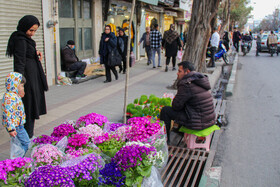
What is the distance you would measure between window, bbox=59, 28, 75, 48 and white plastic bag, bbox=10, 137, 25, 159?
6.88 meters

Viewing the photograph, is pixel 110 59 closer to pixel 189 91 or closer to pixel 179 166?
pixel 189 91

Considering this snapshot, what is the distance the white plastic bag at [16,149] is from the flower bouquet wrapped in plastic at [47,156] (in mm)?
643

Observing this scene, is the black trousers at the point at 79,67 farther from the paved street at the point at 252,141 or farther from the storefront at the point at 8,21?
the paved street at the point at 252,141

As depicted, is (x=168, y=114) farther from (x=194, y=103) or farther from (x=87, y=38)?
(x=87, y=38)

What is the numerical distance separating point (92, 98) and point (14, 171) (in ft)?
16.8

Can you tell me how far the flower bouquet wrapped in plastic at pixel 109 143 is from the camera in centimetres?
308

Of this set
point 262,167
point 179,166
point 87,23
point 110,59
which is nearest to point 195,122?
point 179,166

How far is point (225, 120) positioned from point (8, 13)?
5.88 m

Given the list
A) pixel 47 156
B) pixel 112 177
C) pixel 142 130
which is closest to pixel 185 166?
pixel 142 130

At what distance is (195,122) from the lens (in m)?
4.20

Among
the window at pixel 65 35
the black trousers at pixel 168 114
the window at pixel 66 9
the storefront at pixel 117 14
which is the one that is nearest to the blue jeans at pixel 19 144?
the black trousers at pixel 168 114

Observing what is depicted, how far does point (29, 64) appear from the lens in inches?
165

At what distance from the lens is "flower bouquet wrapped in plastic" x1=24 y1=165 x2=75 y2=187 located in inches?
88.8

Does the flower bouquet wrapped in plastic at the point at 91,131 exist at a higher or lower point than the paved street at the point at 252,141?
higher
